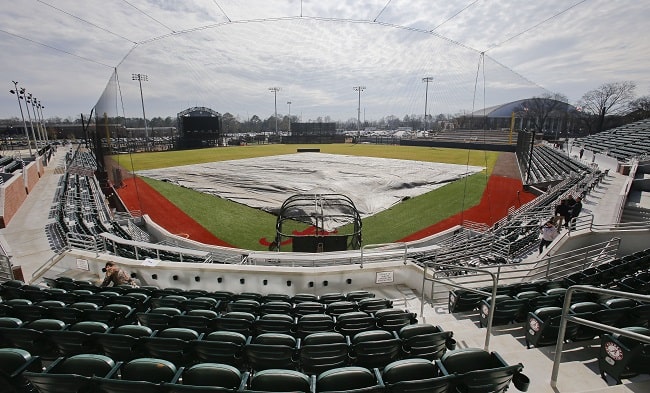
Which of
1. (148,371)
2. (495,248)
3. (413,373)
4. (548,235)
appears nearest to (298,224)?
(495,248)

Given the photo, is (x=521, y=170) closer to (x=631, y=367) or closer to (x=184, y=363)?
(x=631, y=367)

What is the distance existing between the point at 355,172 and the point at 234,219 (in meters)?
19.7

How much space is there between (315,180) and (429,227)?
15809 mm

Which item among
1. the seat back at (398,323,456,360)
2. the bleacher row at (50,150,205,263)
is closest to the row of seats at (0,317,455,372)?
the seat back at (398,323,456,360)

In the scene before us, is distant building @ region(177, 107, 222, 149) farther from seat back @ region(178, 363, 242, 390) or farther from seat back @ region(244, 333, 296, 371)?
seat back @ region(178, 363, 242, 390)

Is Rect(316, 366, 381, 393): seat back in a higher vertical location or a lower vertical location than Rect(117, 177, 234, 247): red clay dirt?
higher

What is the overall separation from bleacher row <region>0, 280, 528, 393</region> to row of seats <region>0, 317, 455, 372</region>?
13mm

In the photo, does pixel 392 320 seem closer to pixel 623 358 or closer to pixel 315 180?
pixel 623 358

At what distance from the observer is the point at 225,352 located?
3.83 m

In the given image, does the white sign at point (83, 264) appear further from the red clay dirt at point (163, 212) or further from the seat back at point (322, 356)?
the red clay dirt at point (163, 212)

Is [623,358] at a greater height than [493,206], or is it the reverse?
[623,358]

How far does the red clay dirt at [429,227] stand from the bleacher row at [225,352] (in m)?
12.8

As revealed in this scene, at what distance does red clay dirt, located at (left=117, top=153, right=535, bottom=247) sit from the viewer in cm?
1994

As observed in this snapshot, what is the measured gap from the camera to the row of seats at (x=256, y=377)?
2.91 meters
